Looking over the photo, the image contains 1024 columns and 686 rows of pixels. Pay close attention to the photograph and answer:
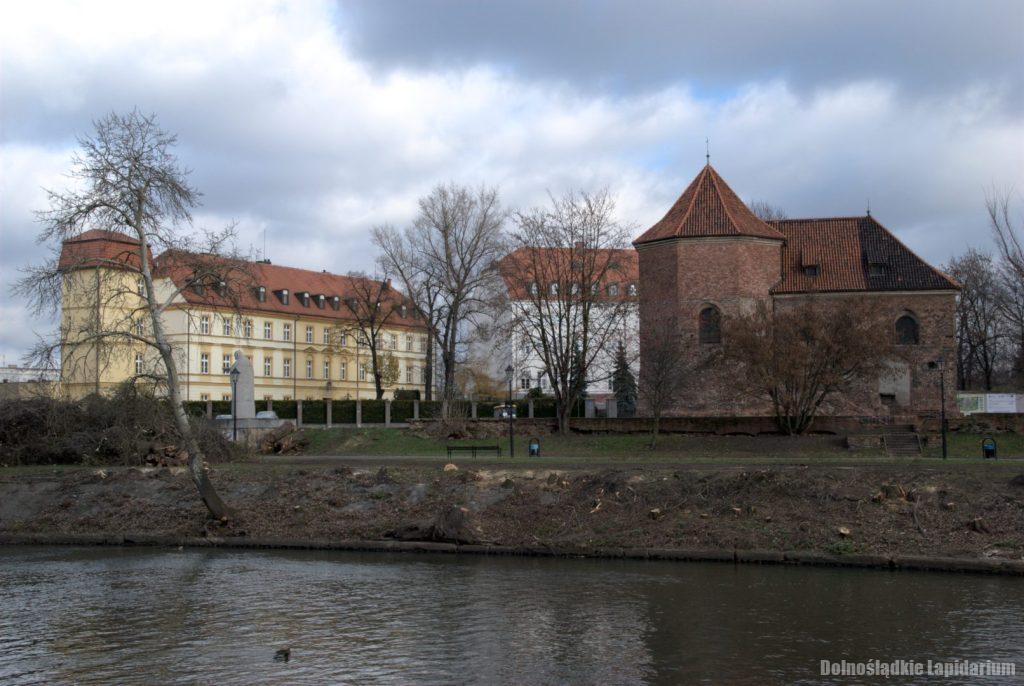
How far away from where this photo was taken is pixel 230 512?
24000 millimetres

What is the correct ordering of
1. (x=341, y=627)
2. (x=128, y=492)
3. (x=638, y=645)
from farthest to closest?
(x=128, y=492)
(x=341, y=627)
(x=638, y=645)

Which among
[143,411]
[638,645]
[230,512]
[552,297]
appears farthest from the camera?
[552,297]

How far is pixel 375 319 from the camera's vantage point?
7244cm

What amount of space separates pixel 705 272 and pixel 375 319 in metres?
30.9

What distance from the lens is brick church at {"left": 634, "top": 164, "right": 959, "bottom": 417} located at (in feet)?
157

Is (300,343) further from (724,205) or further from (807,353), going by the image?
(807,353)

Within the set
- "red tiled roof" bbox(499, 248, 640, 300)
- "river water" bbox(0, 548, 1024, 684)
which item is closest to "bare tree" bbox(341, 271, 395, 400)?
"red tiled roof" bbox(499, 248, 640, 300)

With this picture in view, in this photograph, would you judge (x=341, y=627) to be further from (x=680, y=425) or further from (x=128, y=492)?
(x=680, y=425)

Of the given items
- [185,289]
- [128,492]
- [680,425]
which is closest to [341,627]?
[185,289]

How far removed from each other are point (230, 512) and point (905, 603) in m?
15.5

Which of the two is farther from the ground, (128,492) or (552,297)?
(552,297)

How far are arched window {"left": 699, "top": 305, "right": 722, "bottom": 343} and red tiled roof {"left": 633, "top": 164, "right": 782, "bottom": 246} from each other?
3.70m

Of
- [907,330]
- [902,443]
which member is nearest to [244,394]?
[902,443]

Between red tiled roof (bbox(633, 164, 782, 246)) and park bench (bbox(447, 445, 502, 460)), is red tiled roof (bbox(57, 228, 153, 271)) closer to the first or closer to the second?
park bench (bbox(447, 445, 502, 460))
